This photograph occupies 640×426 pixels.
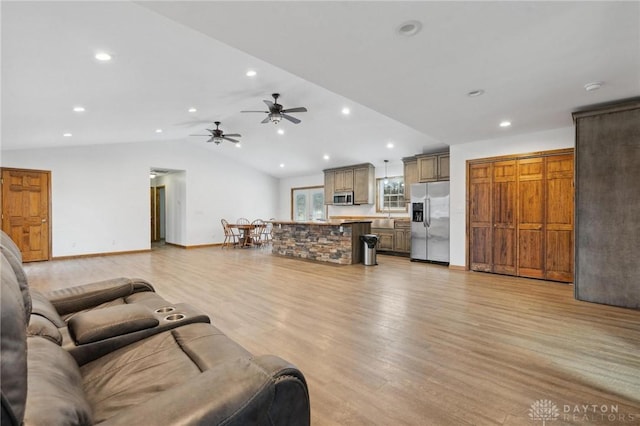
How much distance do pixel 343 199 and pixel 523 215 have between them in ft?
16.5

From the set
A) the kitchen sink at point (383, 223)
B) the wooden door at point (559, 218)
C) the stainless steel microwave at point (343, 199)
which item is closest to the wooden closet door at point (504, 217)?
the wooden door at point (559, 218)

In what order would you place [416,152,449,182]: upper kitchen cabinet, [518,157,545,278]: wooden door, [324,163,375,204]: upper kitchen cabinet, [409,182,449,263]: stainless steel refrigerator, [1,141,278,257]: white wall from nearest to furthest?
[518,157,545,278]: wooden door
[409,182,449,263]: stainless steel refrigerator
[416,152,449,182]: upper kitchen cabinet
[1,141,278,257]: white wall
[324,163,375,204]: upper kitchen cabinet

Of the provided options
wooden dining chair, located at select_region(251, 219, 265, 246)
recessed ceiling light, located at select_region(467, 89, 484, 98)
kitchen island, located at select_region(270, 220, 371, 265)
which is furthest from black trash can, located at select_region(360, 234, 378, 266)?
wooden dining chair, located at select_region(251, 219, 265, 246)

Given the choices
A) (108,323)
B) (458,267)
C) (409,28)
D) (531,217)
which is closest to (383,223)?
(458,267)

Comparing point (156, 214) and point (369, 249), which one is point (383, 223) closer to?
point (369, 249)

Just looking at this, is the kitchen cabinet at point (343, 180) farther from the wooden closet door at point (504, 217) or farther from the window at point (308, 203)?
the wooden closet door at point (504, 217)

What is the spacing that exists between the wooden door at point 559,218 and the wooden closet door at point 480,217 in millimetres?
856

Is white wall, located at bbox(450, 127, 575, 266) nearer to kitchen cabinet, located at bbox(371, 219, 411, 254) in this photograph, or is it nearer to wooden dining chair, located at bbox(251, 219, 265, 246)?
kitchen cabinet, located at bbox(371, 219, 411, 254)

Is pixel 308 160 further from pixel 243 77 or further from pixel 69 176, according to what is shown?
pixel 69 176

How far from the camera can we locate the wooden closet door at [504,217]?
17.2 ft

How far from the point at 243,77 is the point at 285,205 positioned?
7.79 m

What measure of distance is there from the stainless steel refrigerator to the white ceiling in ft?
4.12

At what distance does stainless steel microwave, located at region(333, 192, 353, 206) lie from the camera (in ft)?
30.1

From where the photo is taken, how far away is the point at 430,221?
6535 mm
